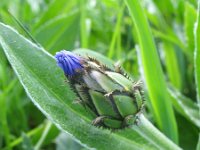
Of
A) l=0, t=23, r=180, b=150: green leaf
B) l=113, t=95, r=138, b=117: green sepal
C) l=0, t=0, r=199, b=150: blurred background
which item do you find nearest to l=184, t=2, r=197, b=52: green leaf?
l=0, t=0, r=199, b=150: blurred background

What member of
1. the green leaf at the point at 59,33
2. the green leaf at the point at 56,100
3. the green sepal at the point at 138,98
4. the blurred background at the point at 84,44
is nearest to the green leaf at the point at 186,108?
the blurred background at the point at 84,44

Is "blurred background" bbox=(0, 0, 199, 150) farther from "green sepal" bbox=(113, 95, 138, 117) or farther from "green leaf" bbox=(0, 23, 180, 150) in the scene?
"green sepal" bbox=(113, 95, 138, 117)

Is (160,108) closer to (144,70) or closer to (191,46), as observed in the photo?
(144,70)

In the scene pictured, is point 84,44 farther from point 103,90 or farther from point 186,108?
point 103,90

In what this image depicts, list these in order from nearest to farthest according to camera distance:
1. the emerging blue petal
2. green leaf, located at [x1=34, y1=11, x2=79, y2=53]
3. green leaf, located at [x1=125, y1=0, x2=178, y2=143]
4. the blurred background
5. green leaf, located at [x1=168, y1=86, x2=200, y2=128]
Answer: the emerging blue petal, green leaf, located at [x1=125, y1=0, x2=178, y2=143], green leaf, located at [x1=168, y1=86, x2=200, y2=128], the blurred background, green leaf, located at [x1=34, y1=11, x2=79, y2=53]

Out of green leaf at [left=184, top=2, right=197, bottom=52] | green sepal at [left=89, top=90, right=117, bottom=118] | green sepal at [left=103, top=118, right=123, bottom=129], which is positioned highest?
green sepal at [left=89, top=90, right=117, bottom=118]

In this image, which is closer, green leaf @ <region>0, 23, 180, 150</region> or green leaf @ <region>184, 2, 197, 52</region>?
green leaf @ <region>0, 23, 180, 150</region>

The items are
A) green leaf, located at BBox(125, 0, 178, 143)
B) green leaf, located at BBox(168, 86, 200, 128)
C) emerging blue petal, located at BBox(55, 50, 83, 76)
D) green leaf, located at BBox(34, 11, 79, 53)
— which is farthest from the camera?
green leaf, located at BBox(34, 11, 79, 53)
